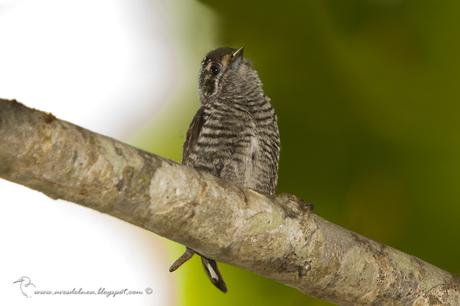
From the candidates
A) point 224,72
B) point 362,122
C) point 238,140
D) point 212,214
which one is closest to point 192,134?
point 238,140

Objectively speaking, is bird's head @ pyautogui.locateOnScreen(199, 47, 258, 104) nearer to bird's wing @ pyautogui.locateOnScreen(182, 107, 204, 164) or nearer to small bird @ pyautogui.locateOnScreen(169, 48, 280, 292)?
small bird @ pyautogui.locateOnScreen(169, 48, 280, 292)

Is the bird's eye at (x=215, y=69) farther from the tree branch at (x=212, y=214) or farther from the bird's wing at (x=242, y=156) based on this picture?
the tree branch at (x=212, y=214)

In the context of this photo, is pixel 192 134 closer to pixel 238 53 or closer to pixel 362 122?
pixel 238 53

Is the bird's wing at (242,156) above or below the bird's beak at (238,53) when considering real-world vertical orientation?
below

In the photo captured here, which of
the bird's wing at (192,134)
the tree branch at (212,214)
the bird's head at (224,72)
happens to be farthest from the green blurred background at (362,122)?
the tree branch at (212,214)

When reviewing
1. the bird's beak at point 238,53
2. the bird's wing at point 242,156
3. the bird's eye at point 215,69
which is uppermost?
the bird's beak at point 238,53

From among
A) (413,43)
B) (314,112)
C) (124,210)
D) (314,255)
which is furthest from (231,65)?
(124,210)
